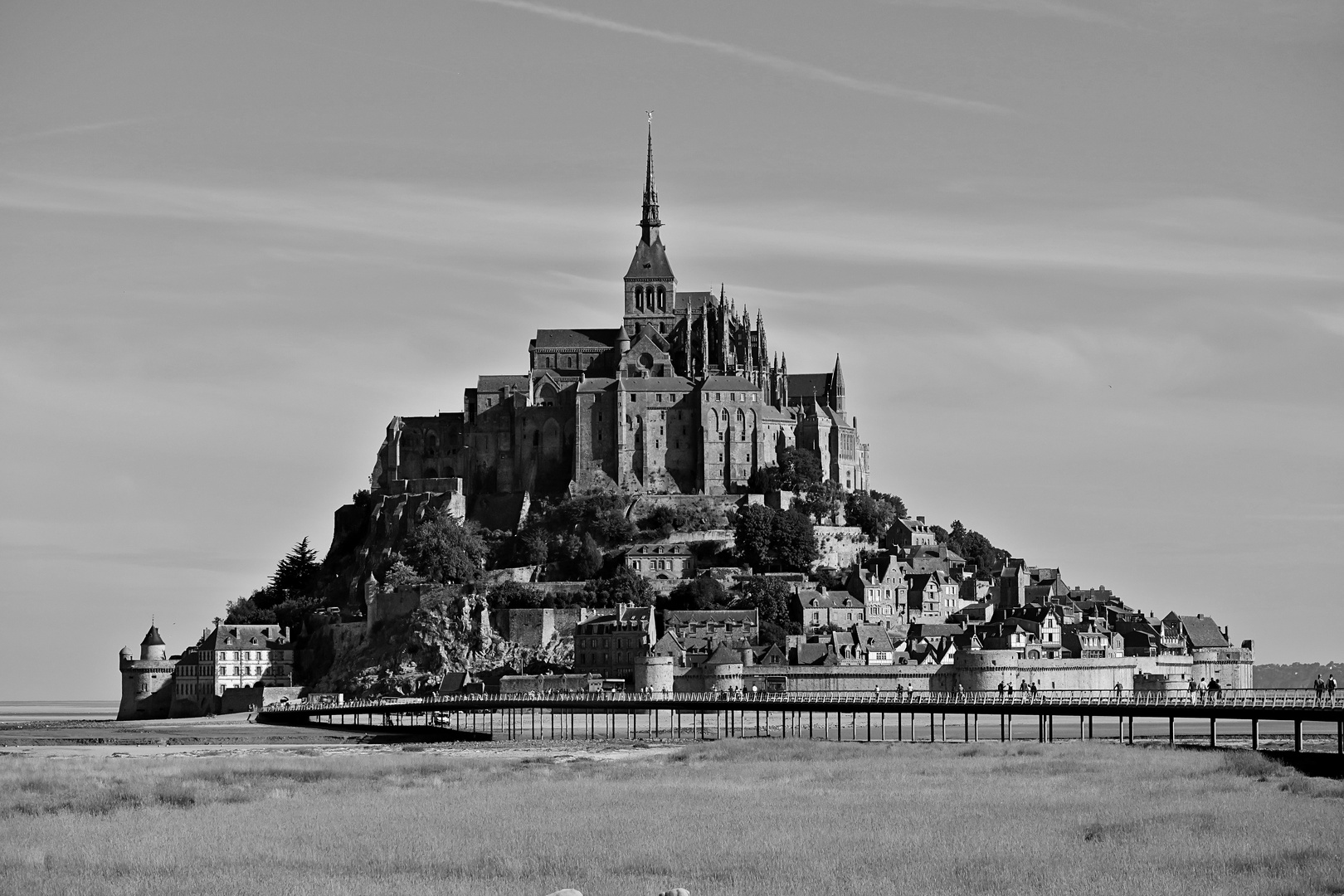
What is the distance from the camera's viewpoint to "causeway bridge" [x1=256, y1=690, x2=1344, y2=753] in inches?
3223

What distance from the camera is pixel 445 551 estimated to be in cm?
13900

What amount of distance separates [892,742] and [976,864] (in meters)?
41.2

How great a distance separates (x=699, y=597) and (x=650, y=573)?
6477 millimetres

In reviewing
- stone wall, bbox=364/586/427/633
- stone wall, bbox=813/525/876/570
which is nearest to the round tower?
stone wall, bbox=364/586/427/633

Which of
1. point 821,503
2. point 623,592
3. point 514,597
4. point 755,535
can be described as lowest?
point 514,597

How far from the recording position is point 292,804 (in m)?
54.6

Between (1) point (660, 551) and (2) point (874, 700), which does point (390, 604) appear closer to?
(1) point (660, 551)

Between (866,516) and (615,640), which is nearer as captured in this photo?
(615,640)

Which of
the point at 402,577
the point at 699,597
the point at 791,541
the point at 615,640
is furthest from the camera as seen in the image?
the point at 402,577

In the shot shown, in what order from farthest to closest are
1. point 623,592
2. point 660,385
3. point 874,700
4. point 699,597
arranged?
1. point 660,385
2. point 623,592
3. point 699,597
4. point 874,700

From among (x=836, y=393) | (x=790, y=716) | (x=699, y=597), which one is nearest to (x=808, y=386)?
(x=836, y=393)

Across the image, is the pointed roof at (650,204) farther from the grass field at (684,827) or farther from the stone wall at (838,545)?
the grass field at (684,827)

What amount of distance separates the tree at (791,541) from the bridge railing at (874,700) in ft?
75.4

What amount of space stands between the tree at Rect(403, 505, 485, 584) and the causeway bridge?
13910 mm
